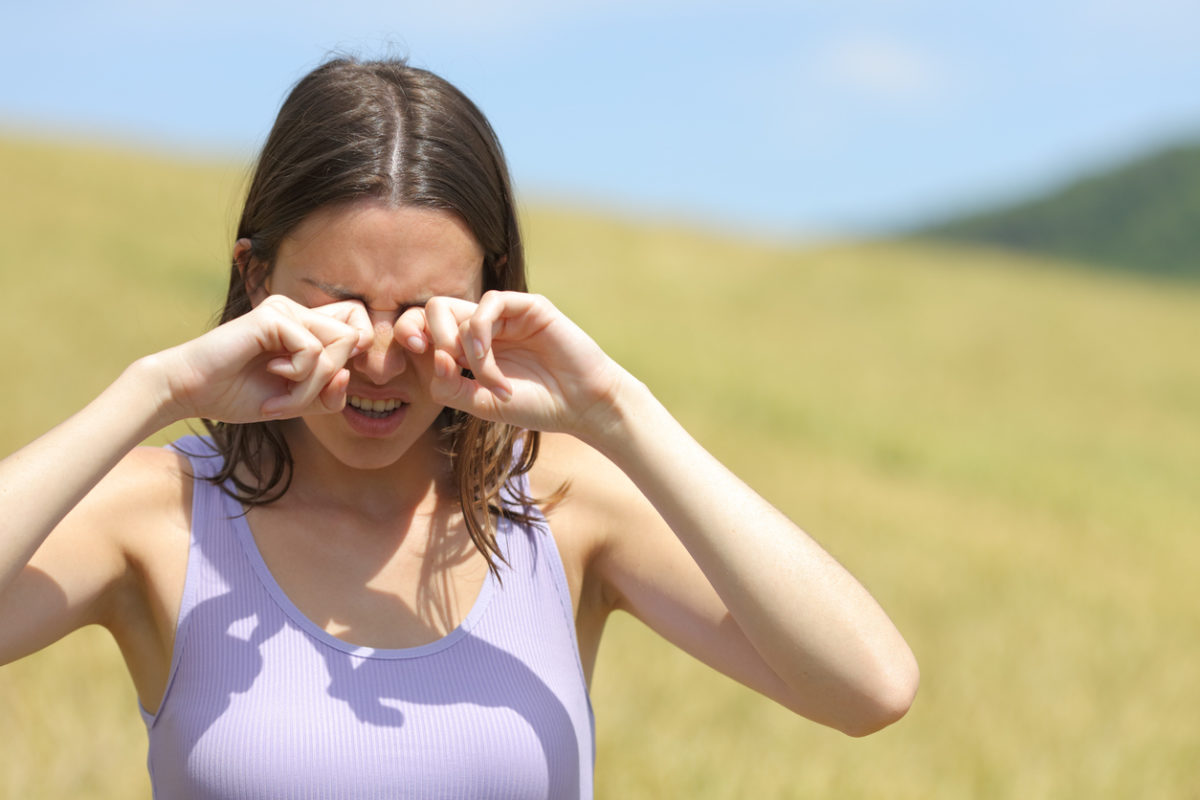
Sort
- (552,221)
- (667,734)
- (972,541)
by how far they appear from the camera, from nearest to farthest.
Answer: (667,734)
(972,541)
(552,221)

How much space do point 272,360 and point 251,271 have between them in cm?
36

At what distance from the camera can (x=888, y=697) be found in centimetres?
203

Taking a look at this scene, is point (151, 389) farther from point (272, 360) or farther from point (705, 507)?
point (705, 507)

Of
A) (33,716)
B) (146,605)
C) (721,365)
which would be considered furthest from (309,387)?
(721,365)

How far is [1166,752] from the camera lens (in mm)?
Answer: 5410

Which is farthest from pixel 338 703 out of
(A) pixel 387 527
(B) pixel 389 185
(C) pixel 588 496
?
(B) pixel 389 185

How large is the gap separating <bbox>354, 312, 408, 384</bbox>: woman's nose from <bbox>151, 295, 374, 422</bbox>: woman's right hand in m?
0.04

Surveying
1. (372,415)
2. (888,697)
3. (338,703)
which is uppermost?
(372,415)

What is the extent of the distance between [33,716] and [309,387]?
331 centimetres

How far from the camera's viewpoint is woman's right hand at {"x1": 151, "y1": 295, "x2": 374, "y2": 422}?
1884 millimetres

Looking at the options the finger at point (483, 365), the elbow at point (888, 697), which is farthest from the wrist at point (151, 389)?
the elbow at point (888, 697)

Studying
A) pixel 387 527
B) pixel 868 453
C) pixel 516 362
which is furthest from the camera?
pixel 868 453

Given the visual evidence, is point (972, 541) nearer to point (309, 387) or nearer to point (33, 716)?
point (33, 716)

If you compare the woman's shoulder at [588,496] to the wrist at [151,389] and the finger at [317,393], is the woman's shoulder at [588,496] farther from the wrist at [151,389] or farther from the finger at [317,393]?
the wrist at [151,389]
